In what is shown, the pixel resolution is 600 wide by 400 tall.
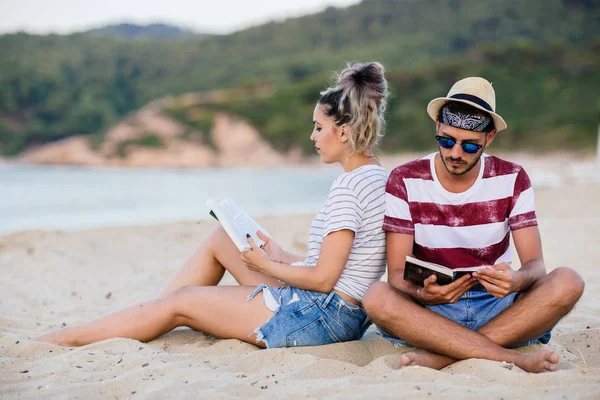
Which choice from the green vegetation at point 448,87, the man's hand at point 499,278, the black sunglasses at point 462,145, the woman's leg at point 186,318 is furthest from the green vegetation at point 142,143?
the man's hand at point 499,278

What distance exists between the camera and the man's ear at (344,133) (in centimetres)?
305

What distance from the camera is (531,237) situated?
297cm

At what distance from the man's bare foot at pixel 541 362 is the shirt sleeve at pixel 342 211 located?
95 centimetres

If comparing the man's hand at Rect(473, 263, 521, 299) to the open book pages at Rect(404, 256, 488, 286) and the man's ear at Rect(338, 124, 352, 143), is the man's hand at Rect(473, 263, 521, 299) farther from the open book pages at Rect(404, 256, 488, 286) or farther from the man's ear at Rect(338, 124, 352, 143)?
the man's ear at Rect(338, 124, 352, 143)

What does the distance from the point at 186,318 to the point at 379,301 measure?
1.07 metres

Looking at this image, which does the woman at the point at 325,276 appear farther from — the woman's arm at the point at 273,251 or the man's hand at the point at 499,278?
the man's hand at the point at 499,278

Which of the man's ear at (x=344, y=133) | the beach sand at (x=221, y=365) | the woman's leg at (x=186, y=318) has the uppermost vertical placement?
the man's ear at (x=344, y=133)

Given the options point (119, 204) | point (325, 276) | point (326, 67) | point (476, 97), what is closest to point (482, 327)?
point (325, 276)

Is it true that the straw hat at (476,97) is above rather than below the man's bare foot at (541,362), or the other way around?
above

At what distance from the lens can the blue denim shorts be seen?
10.0 ft

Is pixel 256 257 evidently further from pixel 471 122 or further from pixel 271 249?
pixel 471 122

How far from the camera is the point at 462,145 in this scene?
117 inches

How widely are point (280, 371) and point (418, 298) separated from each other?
2.41 feet

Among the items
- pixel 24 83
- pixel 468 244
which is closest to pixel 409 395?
pixel 468 244
